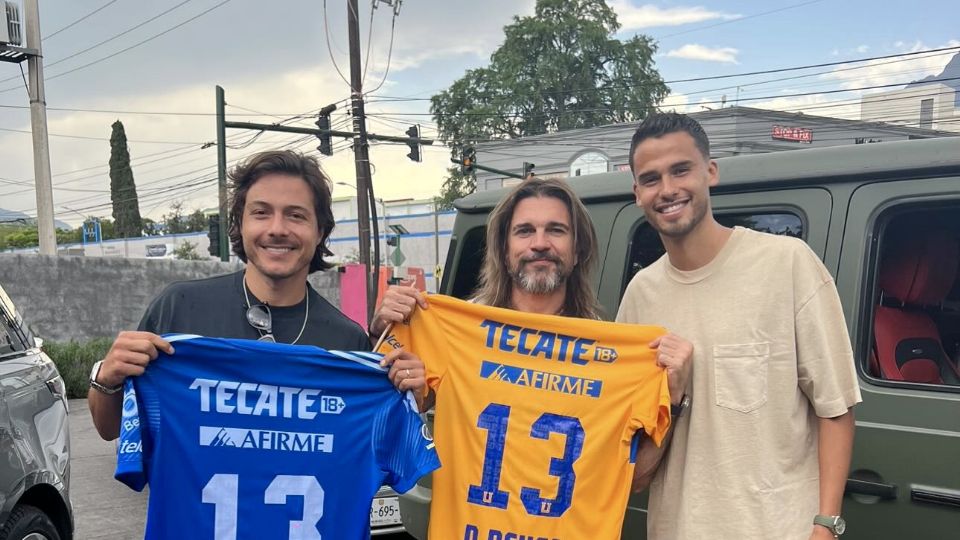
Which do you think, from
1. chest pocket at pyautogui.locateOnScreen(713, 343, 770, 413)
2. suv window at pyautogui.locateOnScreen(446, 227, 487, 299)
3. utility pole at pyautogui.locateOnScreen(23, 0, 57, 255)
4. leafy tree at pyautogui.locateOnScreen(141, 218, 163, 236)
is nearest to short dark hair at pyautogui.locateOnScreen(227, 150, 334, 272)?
chest pocket at pyautogui.locateOnScreen(713, 343, 770, 413)

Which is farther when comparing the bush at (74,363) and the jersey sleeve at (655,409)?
the bush at (74,363)

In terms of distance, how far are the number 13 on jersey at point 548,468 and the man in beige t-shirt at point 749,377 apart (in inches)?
12.7

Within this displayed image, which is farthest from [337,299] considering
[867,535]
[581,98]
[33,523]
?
[581,98]

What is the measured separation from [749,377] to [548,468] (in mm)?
751

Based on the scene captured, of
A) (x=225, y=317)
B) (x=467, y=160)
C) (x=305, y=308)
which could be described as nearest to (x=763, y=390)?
(x=305, y=308)

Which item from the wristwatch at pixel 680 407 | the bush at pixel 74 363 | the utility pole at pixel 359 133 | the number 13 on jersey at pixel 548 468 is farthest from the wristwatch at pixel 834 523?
the utility pole at pixel 359 133

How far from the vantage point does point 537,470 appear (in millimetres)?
A: 2586

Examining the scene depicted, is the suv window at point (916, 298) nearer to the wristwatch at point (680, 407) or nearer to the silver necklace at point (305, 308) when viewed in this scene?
the wristwatch at point (680, 407)

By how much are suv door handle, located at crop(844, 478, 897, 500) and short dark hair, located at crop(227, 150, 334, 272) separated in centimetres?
209

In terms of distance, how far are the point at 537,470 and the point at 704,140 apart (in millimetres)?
1250

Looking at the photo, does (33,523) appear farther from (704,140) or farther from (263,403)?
(704,140)

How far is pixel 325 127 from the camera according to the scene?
71.2 ft

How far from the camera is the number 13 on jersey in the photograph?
2543mm

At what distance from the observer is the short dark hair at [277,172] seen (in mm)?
2521
